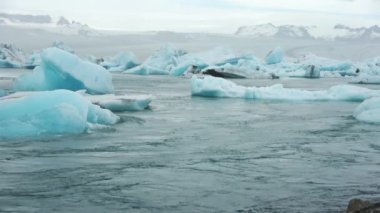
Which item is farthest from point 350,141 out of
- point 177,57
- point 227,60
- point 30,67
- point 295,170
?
point 30,67

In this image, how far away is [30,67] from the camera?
56562 millimetres

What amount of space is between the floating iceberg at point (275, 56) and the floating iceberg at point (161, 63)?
7844 mm

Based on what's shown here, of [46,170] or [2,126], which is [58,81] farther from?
[46,170]

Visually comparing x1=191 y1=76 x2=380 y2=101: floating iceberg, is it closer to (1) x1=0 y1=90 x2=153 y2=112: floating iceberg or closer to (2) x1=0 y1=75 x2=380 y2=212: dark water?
(1) x1=0 y1=90 x2=153 y2=112: floating iceberg

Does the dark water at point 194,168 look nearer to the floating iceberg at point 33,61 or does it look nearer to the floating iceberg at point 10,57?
the floating iceberg at point 33,61

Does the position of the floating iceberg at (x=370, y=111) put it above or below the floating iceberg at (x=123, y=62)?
above

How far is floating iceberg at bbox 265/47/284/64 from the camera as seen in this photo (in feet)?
159

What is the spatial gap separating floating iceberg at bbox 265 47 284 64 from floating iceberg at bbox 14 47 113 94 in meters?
33.3

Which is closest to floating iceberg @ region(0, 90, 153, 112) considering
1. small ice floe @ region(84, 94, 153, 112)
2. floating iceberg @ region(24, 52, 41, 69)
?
small ice floe @ region(84, 94, 153, 112)

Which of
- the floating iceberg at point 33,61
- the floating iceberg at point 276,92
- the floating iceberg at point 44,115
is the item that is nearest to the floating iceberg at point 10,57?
the floating iceberg at point 33,61

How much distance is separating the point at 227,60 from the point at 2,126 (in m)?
35.8

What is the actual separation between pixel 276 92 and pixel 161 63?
1141 inches

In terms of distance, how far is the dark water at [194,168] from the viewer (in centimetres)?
573

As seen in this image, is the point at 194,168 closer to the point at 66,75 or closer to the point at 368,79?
the point at 66,75
